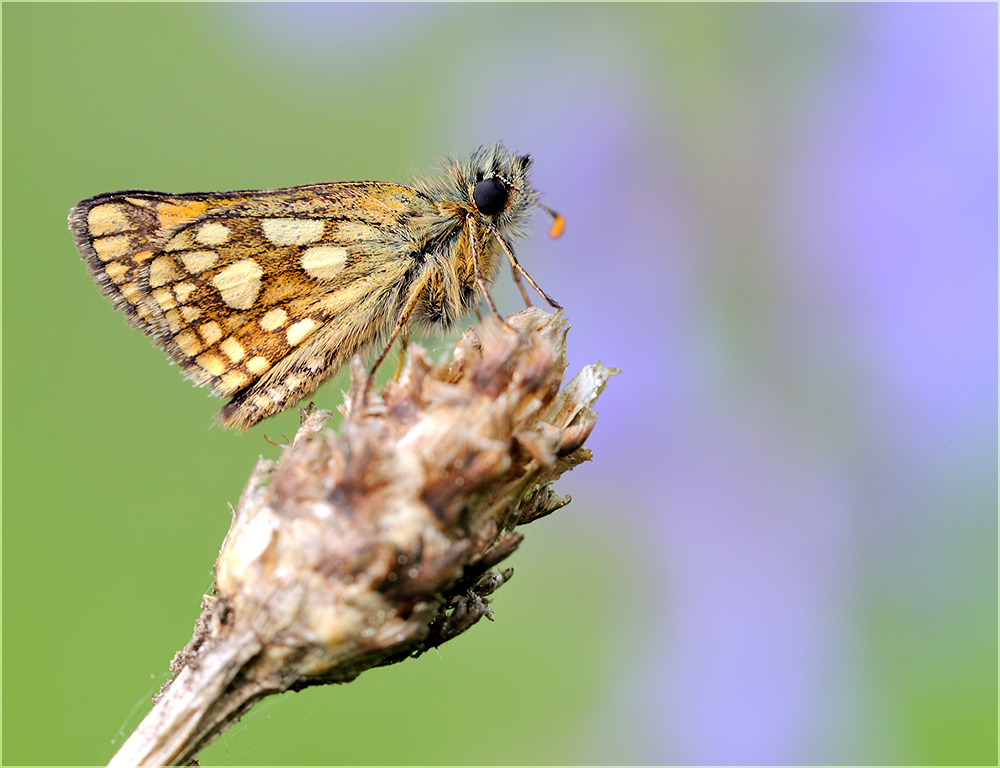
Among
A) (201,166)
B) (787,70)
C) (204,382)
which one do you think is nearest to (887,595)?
(787,70)

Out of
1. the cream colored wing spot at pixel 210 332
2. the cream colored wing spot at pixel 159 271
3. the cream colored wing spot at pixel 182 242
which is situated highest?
the cream colored wing spot at pixel 182 242

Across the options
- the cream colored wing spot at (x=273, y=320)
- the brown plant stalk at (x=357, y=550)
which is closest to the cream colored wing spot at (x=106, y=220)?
the cream colored wing spot at (x=273, y=320)

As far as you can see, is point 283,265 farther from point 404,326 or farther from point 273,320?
point 404,326

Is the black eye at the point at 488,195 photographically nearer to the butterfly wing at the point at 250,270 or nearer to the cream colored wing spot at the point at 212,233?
the butterfly wing at the point at 250,270

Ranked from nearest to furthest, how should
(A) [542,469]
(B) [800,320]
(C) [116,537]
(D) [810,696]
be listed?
(A) [542,469], (C) [116,537], (D) [810,696], (B) [800,320]

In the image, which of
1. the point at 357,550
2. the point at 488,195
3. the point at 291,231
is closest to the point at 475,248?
the point at 488,195

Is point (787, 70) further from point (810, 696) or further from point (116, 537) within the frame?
point (116, 537)
